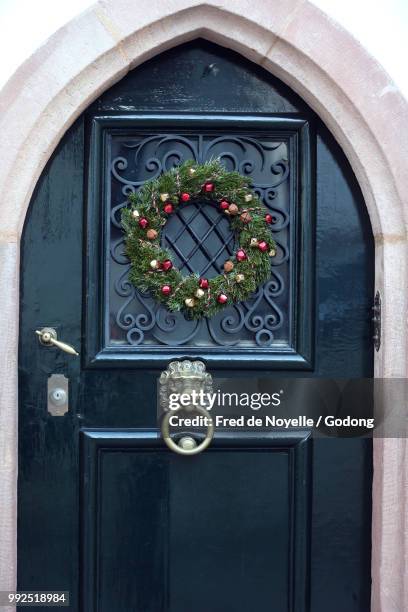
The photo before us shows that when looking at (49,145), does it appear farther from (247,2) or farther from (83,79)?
(247,2)

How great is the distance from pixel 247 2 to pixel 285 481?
1.70 m

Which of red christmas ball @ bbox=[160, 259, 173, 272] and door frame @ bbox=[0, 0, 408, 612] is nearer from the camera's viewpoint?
door frame @ bbox=[0, 0, 408, 612]

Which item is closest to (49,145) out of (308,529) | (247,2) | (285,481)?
(247,2)

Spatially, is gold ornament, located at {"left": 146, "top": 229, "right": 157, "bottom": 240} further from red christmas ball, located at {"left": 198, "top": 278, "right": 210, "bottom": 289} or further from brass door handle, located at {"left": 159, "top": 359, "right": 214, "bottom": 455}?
brass door handle, located at {"left": 159, "top": 359, "right": 214, "bottom": 455}

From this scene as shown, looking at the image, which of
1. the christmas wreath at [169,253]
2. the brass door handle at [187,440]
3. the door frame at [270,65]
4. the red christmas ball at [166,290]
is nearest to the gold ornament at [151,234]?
the christmas wreath at [169,253]

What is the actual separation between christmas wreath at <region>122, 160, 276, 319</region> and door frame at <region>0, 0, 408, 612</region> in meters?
0.38

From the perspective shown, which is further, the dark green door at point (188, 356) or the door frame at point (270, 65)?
the dark green door at point (188, 356)

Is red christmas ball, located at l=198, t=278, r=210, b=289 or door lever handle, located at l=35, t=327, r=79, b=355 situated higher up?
red christmas ball, located at l=198, t=278, r=210, b=289

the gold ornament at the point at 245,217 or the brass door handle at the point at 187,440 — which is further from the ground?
the gold ornament at the point at 245,217

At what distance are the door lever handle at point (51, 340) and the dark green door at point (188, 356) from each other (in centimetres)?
3

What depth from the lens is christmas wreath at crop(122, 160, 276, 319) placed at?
2.82m

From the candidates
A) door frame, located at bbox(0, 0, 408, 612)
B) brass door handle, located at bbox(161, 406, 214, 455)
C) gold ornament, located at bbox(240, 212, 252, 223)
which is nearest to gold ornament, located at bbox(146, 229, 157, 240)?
gold ornament, located at bbox(240, 212, 252, 223)

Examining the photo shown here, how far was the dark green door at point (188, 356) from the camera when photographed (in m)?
2.86

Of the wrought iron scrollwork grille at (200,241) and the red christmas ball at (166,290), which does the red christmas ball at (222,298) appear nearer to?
the wrought iron scrollwork grille at (200,241)
